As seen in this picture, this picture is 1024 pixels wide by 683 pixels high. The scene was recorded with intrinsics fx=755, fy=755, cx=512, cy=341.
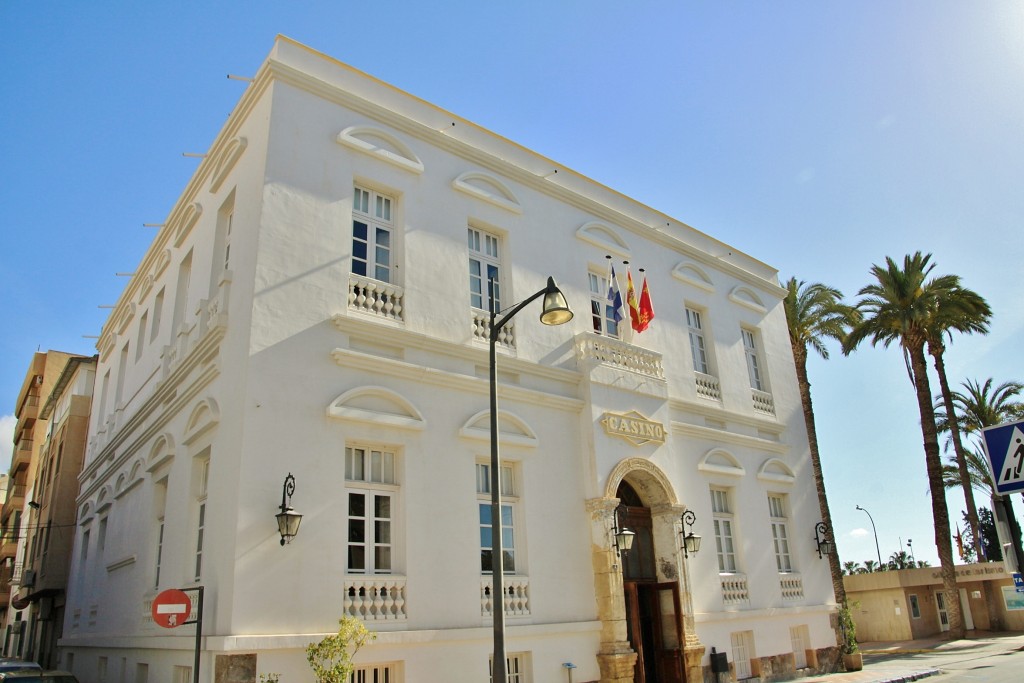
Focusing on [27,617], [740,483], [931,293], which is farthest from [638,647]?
[27,617]

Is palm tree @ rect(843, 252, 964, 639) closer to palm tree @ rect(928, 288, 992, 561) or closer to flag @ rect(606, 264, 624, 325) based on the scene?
palm tree @ rect(928, 288, 992, 561)

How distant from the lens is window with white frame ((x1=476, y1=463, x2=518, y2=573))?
12.3m

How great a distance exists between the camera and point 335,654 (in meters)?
9.64

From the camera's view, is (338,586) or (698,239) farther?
(698,239)

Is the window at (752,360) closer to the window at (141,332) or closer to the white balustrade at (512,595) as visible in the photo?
the white balustrade at (512,595)

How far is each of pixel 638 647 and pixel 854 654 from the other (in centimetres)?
819

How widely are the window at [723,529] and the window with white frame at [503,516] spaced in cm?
567

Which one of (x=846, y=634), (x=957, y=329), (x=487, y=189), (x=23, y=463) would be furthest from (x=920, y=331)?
(x=23, y=463)

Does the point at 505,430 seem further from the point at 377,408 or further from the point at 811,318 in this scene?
the point at 811,318

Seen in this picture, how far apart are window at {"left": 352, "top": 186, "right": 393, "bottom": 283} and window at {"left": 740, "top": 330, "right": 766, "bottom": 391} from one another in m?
10.9

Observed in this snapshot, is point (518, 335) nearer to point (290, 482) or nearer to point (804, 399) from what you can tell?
point (290, 482)

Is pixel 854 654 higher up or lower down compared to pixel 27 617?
lower down

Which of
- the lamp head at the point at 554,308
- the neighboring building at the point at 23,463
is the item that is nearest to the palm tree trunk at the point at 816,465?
the lamp head at the point at 554,308

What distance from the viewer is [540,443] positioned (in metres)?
13.6
